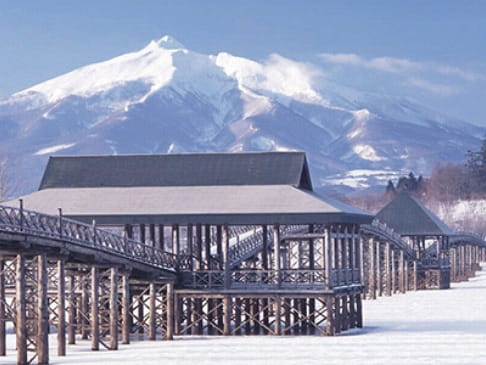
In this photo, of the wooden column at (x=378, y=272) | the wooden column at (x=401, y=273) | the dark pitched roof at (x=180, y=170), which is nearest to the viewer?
the dark pitched roof at (x=180, y=170)

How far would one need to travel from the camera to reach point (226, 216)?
200 ft

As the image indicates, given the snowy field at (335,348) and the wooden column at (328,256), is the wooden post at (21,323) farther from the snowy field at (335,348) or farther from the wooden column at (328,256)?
the wooden column at (328,256)

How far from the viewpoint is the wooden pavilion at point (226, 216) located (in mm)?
61094

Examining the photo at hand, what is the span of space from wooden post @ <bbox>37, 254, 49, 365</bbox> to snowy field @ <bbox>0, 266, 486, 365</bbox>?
1.31 meters

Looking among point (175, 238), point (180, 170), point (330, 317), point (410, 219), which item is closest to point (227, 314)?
point (175, 238)

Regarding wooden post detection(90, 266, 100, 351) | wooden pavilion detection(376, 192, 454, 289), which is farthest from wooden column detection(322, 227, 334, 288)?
wooden pavilion detection(376, 192, 454, 289)

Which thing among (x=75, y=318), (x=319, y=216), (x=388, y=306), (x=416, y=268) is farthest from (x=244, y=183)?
(x=416, y=268)

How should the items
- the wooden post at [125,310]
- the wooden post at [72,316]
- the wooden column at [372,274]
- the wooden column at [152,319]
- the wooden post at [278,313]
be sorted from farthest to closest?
1. the wooden column at [372,274]
2. the wooden post at [278,313]
3. the wooden column at [152,319]
4. the wooden post at [72,316]
5. the wooden post at [125,310]

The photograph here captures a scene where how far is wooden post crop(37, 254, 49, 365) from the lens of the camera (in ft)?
163

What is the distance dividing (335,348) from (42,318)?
11.0 meters

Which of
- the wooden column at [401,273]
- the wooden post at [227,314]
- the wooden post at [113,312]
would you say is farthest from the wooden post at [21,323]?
the wooden column at [401,273]

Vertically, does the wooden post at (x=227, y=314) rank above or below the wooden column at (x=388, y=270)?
below

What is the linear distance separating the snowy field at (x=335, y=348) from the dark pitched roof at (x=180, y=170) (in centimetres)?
699

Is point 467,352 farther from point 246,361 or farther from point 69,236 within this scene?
point 69,236
